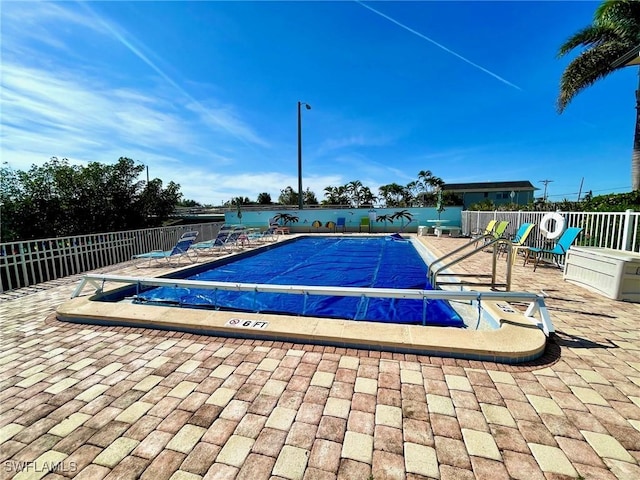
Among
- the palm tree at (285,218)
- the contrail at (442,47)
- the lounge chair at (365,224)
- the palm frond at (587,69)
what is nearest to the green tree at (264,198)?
→ the palm tree at (285,218)

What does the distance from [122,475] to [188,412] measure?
1.45 feet

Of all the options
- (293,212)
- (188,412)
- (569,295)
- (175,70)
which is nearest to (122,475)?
(188,412)

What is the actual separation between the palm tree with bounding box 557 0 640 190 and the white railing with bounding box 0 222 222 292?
16483 mm

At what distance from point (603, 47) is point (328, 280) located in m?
14.0

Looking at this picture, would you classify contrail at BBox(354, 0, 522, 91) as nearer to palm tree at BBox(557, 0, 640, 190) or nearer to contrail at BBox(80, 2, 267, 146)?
palm tree at BBox(557, 0, 640, 190)

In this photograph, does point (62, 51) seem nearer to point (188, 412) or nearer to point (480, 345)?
point (188, 412)

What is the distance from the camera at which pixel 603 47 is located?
33.7 feet

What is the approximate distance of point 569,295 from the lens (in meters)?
4.12

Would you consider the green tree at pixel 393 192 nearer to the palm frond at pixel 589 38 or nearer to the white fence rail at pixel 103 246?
the palm frond at pixel 589 38

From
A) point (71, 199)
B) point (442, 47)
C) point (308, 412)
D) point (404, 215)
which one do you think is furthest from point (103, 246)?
point (442, 47)

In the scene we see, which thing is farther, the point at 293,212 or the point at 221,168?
the point at 221,168

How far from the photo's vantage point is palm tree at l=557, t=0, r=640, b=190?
9.61 metres

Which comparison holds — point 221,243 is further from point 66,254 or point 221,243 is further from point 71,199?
point 71,199

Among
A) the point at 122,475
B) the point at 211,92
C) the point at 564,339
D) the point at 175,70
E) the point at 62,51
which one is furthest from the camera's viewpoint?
the point at 211,92
